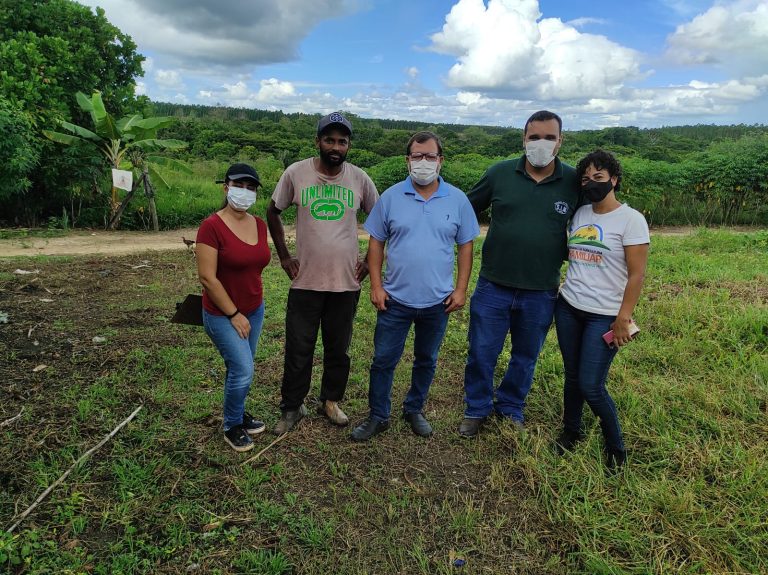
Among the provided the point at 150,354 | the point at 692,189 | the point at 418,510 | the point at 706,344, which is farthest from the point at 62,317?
the point at 692,189

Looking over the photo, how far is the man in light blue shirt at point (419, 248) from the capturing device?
109 inches

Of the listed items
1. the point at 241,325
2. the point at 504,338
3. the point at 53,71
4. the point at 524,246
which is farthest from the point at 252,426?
Result: the point at 53,71

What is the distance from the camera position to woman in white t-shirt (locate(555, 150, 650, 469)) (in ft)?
8.06

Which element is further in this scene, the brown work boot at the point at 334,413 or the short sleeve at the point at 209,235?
the brown work boot at the point at 334,413

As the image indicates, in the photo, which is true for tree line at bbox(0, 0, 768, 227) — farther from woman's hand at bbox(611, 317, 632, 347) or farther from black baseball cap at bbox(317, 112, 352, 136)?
woman's hand at bbox(611, 317, 632, 347)

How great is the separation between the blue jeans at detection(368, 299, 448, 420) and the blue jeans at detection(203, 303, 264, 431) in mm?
741

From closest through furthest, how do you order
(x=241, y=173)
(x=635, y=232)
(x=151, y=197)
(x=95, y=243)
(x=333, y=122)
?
(x=635, y=232)
(x=241, y=173)
(x=333, y=122)
(x=95, y=243)
(x=151, y=197)

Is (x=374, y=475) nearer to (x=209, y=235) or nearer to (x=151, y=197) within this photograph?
(x=209, y=235)

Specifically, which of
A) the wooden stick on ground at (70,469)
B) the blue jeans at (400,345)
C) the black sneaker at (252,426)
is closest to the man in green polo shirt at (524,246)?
the blue jeans at (400,345)

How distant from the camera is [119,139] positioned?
10.8 meters

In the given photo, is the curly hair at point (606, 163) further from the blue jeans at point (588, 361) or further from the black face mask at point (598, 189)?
the blue jeans at point (588, 361)

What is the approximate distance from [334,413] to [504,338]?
1265 millimetres

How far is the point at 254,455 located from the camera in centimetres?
293

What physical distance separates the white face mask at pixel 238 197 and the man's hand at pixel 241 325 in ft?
1.94
